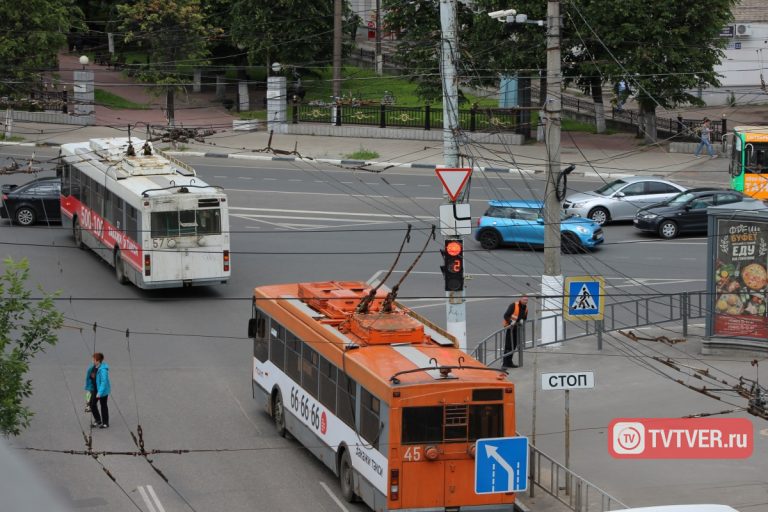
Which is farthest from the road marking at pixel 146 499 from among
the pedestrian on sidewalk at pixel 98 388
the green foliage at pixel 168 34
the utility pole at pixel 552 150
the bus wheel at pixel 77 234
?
the green foliage at pixel 168 34

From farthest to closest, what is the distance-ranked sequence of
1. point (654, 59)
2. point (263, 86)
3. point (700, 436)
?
point (263, 86), point (654, 59), point (700, 436)

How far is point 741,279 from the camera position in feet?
73.4

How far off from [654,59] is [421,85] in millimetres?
10058

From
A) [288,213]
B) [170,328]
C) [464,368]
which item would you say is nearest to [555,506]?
[464,368]

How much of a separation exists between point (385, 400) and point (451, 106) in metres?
6.66

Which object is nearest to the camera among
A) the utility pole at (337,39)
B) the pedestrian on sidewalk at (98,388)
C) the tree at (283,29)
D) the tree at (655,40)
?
the pedestrian on sidewalk at (98,388)

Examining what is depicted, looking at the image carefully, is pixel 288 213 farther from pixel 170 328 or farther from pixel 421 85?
pixel 421 85

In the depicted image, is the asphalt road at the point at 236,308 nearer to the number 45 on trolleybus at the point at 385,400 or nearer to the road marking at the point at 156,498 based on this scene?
the road marking at the point at 156,498

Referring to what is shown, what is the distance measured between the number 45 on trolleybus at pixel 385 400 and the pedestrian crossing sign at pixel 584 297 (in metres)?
2.81

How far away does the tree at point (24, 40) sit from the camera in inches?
2021

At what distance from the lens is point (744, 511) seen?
13875 mm

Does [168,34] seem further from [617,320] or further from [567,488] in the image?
[567,488]

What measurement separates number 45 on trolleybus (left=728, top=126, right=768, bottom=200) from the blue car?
9.15 metres

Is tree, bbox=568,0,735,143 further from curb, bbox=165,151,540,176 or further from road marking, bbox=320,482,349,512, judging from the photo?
road marking, bbox=320,482,349,512
